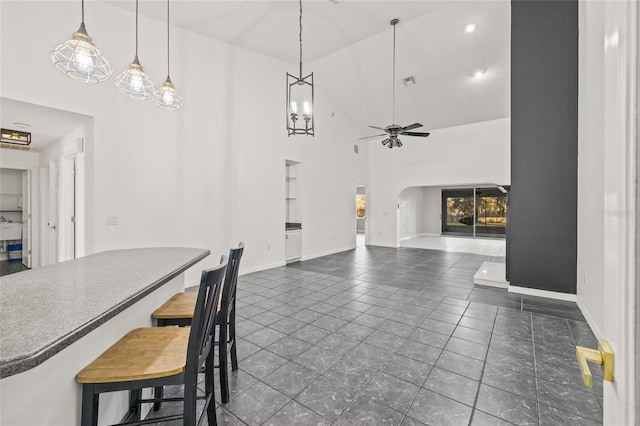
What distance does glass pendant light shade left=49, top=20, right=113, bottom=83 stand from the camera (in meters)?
1.72

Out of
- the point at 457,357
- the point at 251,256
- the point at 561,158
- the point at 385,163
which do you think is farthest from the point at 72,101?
the point at 385,163

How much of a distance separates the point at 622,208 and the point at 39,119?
5.39 m

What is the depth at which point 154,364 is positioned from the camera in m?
1.17

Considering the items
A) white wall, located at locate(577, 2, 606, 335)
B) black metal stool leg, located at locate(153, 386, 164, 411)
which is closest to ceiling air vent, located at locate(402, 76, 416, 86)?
white wall, located at locate(577, 2, 606, 335)

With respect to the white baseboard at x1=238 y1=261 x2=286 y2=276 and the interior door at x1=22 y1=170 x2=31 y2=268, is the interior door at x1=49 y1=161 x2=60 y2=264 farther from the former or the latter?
the white baseboard at x1=238 y1=261 x2=286 y2=276

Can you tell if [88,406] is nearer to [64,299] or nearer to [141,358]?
[141,358]

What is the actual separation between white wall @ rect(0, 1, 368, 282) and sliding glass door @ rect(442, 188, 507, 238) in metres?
7.70

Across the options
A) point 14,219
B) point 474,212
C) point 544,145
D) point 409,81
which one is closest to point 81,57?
point 544,145

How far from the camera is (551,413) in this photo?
67.6 inches

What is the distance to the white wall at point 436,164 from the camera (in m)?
7.03

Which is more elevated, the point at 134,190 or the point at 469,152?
the point at 469,152

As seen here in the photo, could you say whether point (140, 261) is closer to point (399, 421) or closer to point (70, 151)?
point (399, 421)

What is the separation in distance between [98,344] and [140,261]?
2.24 feet

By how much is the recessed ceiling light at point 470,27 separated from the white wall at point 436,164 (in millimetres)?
2955
